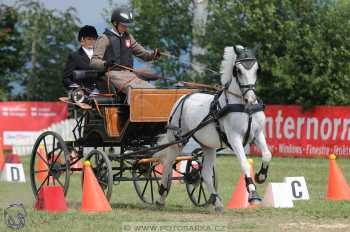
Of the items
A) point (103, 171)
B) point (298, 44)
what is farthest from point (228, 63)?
point (298, 44)

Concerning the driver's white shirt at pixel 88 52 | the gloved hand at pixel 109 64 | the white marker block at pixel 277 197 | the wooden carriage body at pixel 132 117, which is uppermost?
the driver's white shirt at pixel 88 52

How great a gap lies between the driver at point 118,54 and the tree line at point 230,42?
1582 cm

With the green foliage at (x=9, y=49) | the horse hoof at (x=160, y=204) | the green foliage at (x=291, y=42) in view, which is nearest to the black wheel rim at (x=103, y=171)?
the horse hoof at (x=160, y=204)

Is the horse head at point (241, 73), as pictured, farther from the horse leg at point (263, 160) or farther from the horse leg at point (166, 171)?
the horse leg at point (166, 171)

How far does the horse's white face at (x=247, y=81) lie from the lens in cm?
1085

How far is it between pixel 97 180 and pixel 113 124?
76cm

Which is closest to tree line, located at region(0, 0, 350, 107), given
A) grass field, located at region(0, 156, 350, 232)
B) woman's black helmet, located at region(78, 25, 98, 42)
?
grass field, located at region(0, 156, 350, 232)

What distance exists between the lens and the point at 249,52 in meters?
11.1

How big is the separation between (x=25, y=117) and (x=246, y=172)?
19.4 m

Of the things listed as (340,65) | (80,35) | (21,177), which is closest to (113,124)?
(80,35)

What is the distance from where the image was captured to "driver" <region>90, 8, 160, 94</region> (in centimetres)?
1242

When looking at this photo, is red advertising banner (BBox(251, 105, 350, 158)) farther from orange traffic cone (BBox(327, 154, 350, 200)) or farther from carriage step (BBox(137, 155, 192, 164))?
carriage step (BBox(137, 155, 192, 164))

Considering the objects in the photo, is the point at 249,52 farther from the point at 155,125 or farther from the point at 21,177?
the point at 21,177

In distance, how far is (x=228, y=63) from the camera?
11.2 meters
